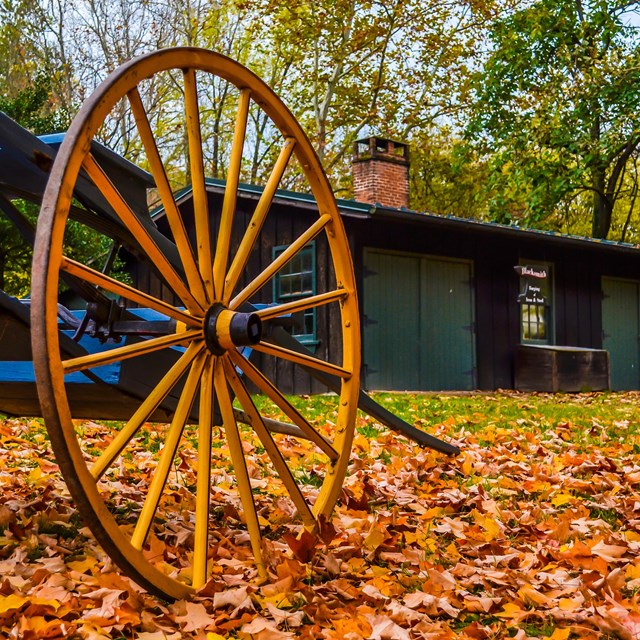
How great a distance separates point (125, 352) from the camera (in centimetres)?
273

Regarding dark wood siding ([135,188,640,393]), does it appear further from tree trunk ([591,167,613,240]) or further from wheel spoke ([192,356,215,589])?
wheel spoke ([192,356,215,589])

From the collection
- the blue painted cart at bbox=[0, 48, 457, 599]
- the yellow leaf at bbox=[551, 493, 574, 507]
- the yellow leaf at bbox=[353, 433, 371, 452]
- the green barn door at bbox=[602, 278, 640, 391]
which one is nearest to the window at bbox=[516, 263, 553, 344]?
the green barn door at bbox=[602, 278, 640, 391]

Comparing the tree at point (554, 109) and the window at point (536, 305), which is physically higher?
the tree at point (554, 109)

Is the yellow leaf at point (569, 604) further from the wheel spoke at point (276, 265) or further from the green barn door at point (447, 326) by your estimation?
the green barn door at point (447, 326)

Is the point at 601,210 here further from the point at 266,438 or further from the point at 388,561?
the point at 266,438

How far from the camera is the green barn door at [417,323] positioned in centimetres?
1410

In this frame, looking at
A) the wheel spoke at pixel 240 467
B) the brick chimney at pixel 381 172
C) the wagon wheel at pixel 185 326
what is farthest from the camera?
the brick chimney at pixel 381 172

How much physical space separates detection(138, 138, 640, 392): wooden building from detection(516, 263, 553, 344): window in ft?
0.06

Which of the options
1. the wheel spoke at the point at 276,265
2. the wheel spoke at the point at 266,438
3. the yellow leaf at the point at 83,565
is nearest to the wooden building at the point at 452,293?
the wheel spoke at the point at 276,265

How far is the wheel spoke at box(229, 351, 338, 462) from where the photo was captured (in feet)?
10.7

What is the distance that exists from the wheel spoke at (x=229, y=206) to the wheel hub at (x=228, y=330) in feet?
0.42

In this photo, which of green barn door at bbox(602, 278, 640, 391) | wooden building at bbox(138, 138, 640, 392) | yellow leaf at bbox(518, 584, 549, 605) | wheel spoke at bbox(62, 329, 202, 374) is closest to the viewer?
wheel spoke at bbox(62, 329, 202, 374)

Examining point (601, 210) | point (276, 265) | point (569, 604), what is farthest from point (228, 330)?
point (601, 210)

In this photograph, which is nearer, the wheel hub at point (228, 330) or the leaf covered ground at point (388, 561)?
the leaf covered ground at point (388, 561)
